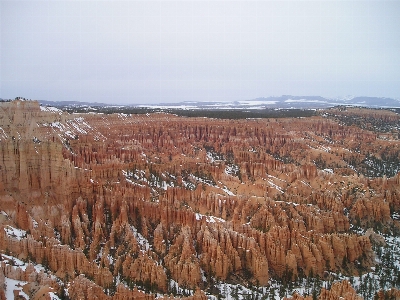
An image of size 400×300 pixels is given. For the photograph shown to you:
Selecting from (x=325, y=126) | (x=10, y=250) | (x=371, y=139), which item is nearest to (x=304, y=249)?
(x=10, y=250)

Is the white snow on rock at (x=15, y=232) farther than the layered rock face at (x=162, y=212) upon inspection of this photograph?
Yes

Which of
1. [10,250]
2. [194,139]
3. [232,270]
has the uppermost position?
[194,139]

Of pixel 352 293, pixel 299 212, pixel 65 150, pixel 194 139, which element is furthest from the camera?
pixel 194 139

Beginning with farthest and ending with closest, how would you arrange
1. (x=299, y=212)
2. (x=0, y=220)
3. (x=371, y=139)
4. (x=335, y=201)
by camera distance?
(x=371, y=139) → (x=335, y=201) → (x=299, y=212) → (x=0, y=220)

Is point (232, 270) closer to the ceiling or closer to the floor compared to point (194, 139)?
closer to the floor

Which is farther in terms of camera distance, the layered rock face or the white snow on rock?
the white snow on rock

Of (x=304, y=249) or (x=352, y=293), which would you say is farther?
(x=304, y=249)

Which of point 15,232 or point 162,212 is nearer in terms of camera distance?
point 15,232

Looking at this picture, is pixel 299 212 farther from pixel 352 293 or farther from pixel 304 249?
pixel 352 293
